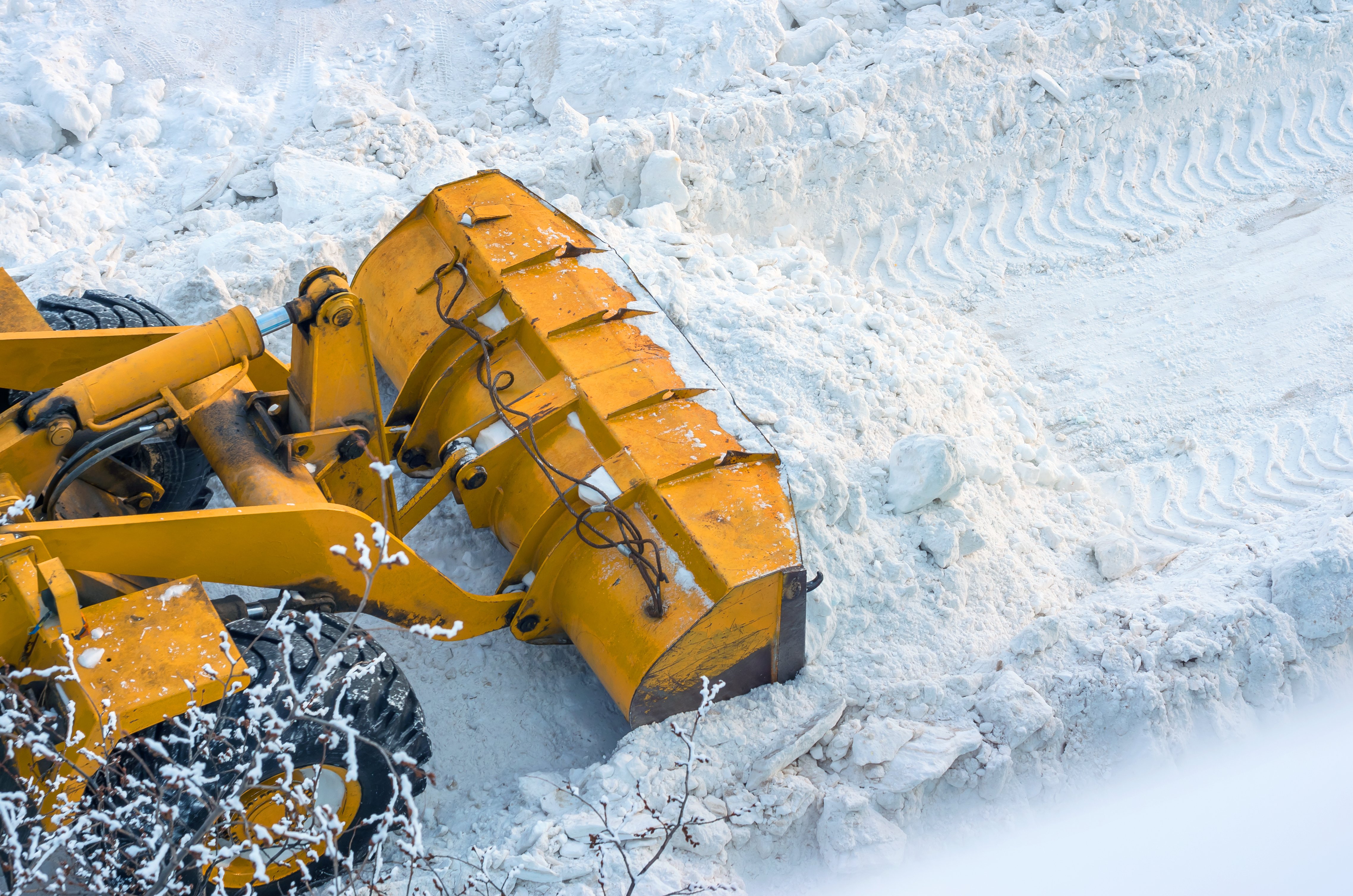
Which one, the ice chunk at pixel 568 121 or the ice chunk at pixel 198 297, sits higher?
the ice chunk at pixel 198 297

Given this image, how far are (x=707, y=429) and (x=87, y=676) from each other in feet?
7.11

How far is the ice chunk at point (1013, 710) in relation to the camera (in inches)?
142

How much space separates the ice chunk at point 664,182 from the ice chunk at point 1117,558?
3306mm

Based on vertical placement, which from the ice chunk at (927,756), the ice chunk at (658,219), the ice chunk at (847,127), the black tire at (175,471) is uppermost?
the black tire at (175,471)

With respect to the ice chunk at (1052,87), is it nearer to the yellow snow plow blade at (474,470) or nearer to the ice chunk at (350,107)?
the yellow snow plow blade at (474,470)

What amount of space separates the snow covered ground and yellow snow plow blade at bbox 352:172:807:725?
1.35 feet

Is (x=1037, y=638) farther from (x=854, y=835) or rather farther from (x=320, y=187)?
(x=320, y=187)

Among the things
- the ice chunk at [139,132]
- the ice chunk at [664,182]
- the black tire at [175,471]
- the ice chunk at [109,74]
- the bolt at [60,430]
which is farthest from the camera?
the ice chunk at [109,74]

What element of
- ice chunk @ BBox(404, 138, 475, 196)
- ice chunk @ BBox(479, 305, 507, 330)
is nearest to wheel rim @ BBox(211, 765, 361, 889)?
ice chunk @ BBox(479, 305, 507, 330)

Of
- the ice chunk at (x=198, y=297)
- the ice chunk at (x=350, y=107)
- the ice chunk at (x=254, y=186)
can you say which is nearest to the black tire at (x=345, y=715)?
the ice chunk at (x=198, y=297)

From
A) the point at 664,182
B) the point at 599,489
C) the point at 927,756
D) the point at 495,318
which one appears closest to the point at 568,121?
the point at 664,182

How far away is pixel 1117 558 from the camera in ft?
14.9

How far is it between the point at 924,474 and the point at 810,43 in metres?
4.12

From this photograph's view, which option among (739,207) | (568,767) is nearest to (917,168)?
(739,207)
